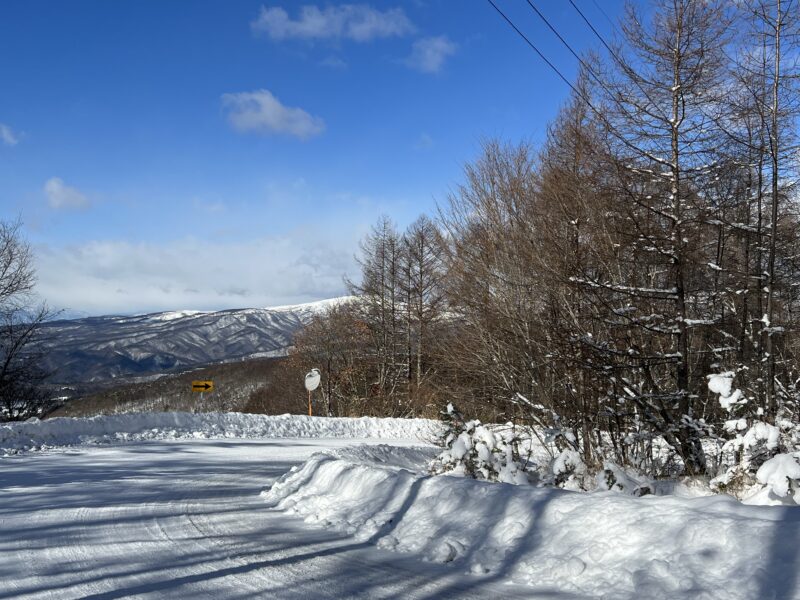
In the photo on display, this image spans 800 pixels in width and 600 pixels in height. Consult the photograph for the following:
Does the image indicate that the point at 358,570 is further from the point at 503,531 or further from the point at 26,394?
the point at 26,394

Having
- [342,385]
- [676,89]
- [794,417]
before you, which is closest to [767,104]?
[676,89]

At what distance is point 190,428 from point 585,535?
17708mm

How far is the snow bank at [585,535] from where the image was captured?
160 inches

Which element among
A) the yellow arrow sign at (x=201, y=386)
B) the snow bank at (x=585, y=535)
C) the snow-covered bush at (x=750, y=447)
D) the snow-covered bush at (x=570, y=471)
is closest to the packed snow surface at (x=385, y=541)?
the snow bank at (x=585, y=535)

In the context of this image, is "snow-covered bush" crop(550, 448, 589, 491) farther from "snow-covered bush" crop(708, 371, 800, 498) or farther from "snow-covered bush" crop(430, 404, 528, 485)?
"snow-covered bush" crop(708, 371, 800, 498)

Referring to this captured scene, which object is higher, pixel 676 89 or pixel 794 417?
pixel 676 89

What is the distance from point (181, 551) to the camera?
5602mm

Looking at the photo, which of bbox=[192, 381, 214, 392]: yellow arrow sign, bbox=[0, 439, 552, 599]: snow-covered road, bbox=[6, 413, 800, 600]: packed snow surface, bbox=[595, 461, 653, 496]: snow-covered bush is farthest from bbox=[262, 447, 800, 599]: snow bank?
bbox=[192, 381, 214, 392]: yellow arrow sign

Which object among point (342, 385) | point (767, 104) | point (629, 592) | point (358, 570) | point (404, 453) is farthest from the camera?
point (342, 385)

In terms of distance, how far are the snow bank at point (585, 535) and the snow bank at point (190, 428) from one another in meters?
7.12

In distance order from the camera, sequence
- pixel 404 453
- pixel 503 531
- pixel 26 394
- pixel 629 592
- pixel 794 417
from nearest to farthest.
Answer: pixel 629 592 → pixel 503 531 → pixel 794 417 → pixel 404 453 → pixel 26 394

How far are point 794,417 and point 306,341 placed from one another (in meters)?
34.6

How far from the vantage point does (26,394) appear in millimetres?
34062

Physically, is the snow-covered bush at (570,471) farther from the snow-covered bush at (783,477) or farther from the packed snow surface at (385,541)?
the snow-covered bush at (783,477)
